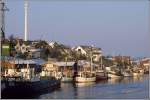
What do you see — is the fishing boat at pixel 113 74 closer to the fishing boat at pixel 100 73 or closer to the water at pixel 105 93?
the fishing boat at pixel 100 73

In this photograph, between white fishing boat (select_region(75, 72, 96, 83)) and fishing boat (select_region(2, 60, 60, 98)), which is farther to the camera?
white fishing boat (select_region(75, 72, 96, 83))

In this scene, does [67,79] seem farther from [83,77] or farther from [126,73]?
[126,73]

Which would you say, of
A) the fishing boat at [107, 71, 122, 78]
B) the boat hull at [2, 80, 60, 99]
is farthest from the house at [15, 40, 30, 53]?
the fishing boat at [107, 71, 122, 78]

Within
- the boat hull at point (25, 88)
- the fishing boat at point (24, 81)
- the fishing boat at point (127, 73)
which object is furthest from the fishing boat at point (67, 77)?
the boat hull at point (25, 88)

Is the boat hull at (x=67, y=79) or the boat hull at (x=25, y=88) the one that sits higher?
the boat hull at (x=25, y=88)

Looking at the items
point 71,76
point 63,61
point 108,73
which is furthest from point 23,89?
point 108,73

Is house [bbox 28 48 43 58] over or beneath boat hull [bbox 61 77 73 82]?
A: over

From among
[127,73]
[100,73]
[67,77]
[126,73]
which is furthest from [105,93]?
[100,73]

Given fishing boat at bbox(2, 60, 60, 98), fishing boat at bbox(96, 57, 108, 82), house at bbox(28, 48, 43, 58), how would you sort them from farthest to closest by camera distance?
1. fishing boat at bbox(96, 57, 108, 82)
2. house at bbox(28, 48, 43, 58)
3. fishing boat at bbox(2, 60, 60, 98)

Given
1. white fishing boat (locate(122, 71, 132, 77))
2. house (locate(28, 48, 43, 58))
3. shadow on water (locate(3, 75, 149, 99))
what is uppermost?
house (locate(28, 48, 43, 58))

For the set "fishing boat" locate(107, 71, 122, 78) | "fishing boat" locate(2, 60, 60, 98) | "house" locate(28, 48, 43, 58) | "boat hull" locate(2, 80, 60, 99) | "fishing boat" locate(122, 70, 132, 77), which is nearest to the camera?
"boat hull" locate(2, 80, 60, 99)

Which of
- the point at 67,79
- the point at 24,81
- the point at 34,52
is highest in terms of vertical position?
the point at 34,52

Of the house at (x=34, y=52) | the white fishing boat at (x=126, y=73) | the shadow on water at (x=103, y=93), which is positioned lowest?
the shadow on water at (x=103, y=93)

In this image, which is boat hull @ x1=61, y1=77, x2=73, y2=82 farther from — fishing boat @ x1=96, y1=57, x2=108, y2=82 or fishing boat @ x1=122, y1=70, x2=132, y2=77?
fishing boat @ x1=122, y1=70, x2=132, y2=77
